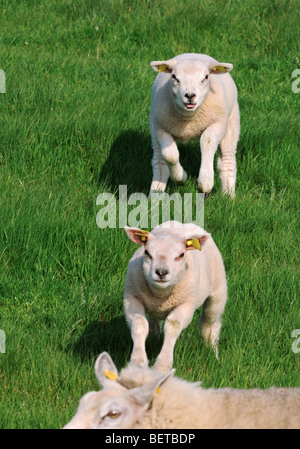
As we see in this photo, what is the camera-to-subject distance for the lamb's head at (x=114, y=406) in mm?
3350

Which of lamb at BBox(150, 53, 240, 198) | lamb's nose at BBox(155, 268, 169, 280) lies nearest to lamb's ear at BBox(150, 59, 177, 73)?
lamb at BBox(150, 53, 240, 198)

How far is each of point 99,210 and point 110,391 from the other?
301cm

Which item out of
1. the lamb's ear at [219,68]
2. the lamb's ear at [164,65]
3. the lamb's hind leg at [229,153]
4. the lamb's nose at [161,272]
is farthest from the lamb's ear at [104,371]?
the lamb's hind leg at [229,153]

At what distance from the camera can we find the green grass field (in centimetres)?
493

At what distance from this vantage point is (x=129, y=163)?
7.57m

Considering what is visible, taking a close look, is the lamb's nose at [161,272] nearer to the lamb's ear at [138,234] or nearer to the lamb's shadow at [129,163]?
the lamb's ear at [138,234]

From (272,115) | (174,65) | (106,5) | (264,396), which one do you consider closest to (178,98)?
(174,65)

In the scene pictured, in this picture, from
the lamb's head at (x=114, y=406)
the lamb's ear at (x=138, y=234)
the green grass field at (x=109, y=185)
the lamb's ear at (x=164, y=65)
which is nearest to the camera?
the lamb's head at (x=114, y=406)

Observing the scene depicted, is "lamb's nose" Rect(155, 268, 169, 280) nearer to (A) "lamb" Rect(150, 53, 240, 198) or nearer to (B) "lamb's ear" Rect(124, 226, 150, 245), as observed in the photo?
(B) "lamb's ear" Rect(124, 226, 150, 245)

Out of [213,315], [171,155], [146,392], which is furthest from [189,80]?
[146,392]

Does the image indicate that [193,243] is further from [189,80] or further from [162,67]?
[162,67]

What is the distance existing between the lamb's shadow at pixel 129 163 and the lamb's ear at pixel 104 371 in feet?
11.9

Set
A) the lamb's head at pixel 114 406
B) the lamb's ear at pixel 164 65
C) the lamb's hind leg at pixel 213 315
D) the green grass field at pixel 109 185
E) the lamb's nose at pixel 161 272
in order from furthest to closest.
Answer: the lamb's ear at pixel 164 65
the lamb's hind leg at pixel 213 315
the green grass field at pixel 109 185
the lamb's nose at pixel 161 272
the lamb's head at pixel 114 406

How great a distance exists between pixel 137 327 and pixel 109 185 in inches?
105
